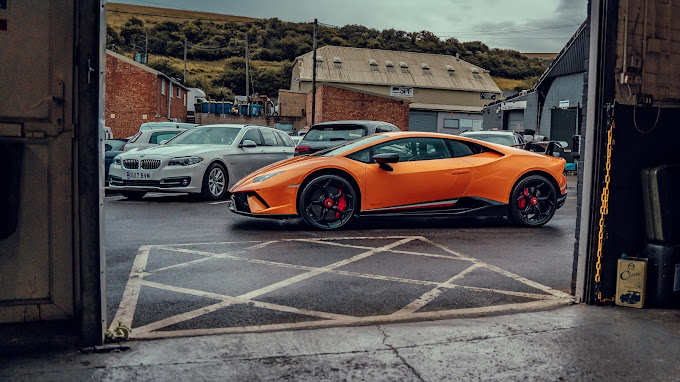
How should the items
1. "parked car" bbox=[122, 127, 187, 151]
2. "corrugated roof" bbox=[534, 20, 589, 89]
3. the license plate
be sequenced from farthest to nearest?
"corrugated roof" bbox=[534, 20, 589, 89] < "parked car" bbox=[122, 127, 187, 151] < the license plate

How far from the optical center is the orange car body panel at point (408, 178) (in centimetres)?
847

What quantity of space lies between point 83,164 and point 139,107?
40.9 metres

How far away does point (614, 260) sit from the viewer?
5.09 metres

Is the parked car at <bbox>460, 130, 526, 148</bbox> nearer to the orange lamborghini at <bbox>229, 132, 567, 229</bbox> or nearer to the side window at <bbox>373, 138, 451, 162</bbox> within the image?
the orange lamborghini at <bbox>229, 132, 567, 229</bbox>

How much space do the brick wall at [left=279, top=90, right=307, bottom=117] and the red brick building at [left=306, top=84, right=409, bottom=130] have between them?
9.28 metres

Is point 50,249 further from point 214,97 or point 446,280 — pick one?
point 214,97

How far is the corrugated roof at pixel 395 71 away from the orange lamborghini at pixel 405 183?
2021 inches

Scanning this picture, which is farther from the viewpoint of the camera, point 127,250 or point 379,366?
point 127,250

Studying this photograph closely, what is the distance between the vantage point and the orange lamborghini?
8508 millimetres

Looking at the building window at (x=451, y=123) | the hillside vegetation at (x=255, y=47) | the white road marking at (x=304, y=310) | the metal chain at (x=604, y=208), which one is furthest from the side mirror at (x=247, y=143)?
the hillside vegetation at (x=255, y=47)

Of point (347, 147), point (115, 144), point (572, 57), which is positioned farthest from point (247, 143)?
point (572, 57)

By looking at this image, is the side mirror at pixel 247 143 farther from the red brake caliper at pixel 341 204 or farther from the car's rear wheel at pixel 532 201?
the car's rear wheel at pixel 532 201

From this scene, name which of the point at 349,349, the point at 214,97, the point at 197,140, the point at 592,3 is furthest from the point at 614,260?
the point at 214,97

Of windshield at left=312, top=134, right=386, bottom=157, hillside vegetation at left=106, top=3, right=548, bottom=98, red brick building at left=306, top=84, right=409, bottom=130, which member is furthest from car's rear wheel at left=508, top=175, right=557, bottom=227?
hillside vegetation at left=106, top=3, right=548, bottom=98
